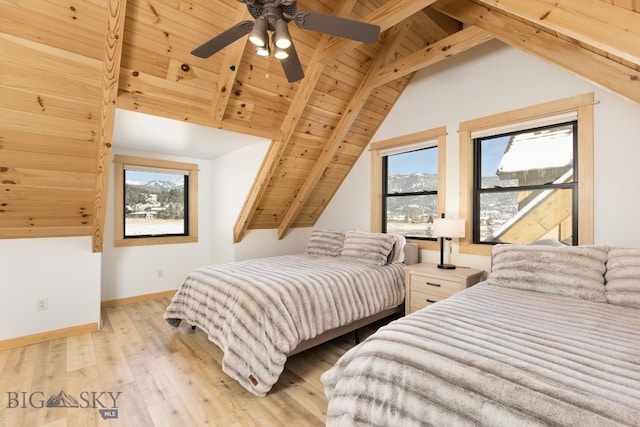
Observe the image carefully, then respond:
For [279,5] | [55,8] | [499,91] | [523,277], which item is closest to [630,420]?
[523,277]

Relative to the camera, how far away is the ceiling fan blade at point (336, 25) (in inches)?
61.6

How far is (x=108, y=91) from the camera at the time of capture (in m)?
2.06

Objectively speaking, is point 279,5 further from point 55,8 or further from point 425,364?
point 425,364

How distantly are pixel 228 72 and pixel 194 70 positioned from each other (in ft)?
0.89

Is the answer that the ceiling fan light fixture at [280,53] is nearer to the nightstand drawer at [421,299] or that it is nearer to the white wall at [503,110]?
the white wall at [503,110]

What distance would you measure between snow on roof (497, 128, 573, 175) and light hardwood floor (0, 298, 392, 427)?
92.0 inches

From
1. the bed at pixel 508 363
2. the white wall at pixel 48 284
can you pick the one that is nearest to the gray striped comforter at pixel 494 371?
the bed at pixel 508 363

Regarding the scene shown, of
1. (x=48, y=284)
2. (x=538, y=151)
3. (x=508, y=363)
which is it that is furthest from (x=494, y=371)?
(x=48, y=284)

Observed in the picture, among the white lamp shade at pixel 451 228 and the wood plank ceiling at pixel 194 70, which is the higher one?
the wood plank ceiling at pixel 194 70

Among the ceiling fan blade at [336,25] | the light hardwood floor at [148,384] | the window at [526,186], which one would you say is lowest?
the light hardwood floor at [148,384]

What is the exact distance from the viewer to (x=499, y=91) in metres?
2.81

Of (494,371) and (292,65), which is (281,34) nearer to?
(292,65)

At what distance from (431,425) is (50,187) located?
10.4 feet

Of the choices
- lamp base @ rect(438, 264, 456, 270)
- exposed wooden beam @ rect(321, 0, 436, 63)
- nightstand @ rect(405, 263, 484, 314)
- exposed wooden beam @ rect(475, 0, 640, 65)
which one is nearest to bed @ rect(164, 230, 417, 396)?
nightstand @ rect(405, 263, 484, 314)
